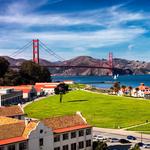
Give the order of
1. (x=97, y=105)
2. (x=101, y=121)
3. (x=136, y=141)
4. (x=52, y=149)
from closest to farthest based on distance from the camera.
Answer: (x=52, y=149) < (x=136, y=141) < (x=101, y=121) < (x=97, y=105)

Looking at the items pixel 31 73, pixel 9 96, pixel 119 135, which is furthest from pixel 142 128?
pixel 31 73

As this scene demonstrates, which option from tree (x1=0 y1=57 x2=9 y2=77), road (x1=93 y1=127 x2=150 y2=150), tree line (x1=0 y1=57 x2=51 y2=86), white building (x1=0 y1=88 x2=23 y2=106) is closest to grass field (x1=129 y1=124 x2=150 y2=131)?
road (x1=93 y1=127 x2=150 y2=150)

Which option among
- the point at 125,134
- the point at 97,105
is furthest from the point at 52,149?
the point at 97,105

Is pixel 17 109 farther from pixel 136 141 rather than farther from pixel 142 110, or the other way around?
pixel 142 110

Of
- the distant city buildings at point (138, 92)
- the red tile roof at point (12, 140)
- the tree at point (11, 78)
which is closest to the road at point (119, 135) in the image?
the red tile roof at point (12, 140)

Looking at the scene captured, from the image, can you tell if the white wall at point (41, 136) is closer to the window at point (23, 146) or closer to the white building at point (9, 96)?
the window at point (23, 146)

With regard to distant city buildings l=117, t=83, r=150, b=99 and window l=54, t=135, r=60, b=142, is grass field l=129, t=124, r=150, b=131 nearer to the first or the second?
window l=54, t=135, r=60, b=142
